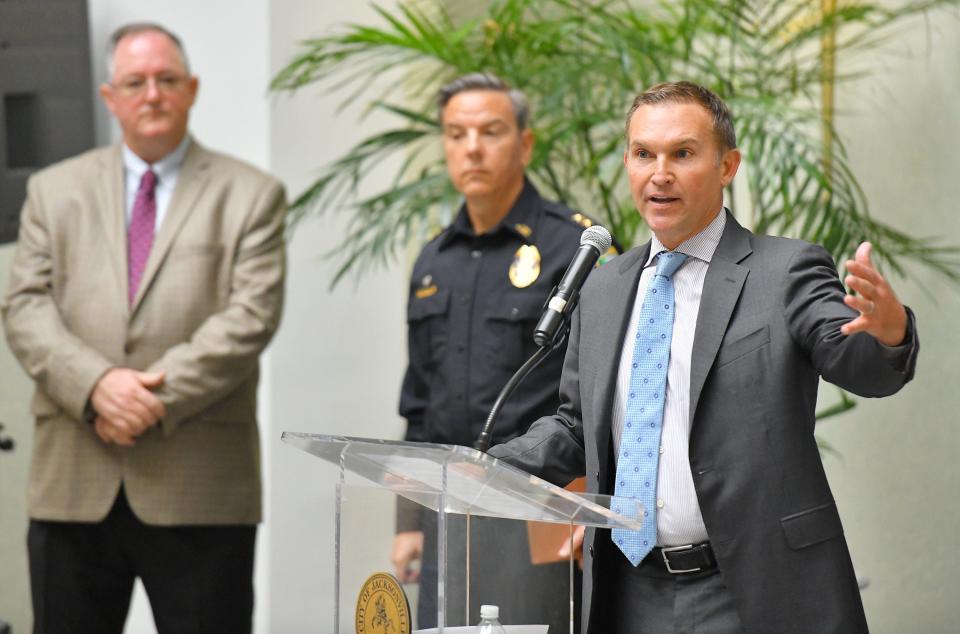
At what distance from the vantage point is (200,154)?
149 inches

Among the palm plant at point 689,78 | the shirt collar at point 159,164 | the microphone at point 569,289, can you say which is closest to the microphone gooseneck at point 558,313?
the microphone at point 569,289

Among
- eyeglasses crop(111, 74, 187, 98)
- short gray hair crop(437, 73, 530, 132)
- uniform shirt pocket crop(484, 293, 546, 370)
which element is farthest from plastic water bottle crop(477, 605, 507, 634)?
eyeglasses crop(111, 74, 187, 98)

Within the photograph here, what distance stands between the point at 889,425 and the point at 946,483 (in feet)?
0.80

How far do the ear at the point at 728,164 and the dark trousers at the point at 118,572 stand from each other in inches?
78.2

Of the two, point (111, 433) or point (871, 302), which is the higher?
point (871, 302)

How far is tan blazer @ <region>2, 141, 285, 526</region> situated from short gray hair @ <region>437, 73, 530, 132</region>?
646mm

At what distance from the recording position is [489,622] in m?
1.84

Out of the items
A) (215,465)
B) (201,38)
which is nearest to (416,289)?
Answer: (215,465)

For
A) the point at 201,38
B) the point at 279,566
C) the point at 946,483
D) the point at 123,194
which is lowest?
the point at 279,566

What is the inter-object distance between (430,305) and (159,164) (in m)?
0.98

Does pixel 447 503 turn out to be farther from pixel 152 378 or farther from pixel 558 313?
pixel 152 378

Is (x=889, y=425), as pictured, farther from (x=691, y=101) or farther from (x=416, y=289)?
(x=691, y=101)

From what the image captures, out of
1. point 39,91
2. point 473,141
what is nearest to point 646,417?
point 473,141

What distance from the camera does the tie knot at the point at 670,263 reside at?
6.95 feet
